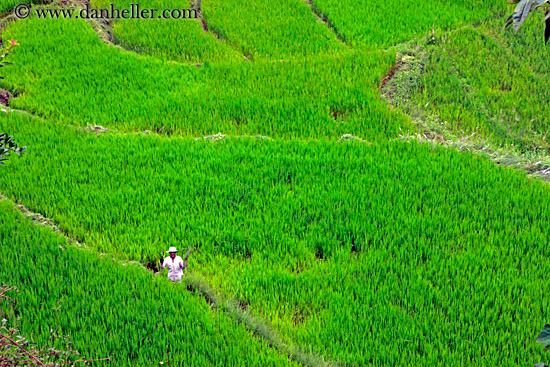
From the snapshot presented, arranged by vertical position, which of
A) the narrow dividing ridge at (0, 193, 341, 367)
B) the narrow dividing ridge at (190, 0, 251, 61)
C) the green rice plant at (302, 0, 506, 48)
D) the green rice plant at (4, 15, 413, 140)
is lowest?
the narrow dividing ridge at (0, 193, 341, 367)

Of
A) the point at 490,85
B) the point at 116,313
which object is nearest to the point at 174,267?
the point at 116,313

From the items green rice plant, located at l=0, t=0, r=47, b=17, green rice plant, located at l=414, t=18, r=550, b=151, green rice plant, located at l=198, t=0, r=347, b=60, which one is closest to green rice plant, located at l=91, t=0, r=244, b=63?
green rice plant, located at l=198, t=0, r=347, b=60

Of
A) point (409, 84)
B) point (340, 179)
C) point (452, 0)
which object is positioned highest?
point (452, 0)

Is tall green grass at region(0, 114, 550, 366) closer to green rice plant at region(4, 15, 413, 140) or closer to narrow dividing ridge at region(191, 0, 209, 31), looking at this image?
green rice plant at region(4, 15, 413, 140)

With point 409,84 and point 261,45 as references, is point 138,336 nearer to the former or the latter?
point 409,84

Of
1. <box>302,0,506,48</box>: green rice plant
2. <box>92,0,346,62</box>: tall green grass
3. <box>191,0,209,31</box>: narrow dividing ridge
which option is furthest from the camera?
<box>191,0,209,31</box>: narrow dividing ridge

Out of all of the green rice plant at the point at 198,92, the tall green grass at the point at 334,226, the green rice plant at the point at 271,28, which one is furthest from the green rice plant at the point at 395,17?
the tall green grass at the point at 334,226

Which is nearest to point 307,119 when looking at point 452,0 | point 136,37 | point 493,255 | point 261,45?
point 261,45

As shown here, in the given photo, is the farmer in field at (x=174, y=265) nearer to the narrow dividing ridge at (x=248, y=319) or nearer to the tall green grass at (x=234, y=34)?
the narrow dividing ridge at (x=248, y=319)
